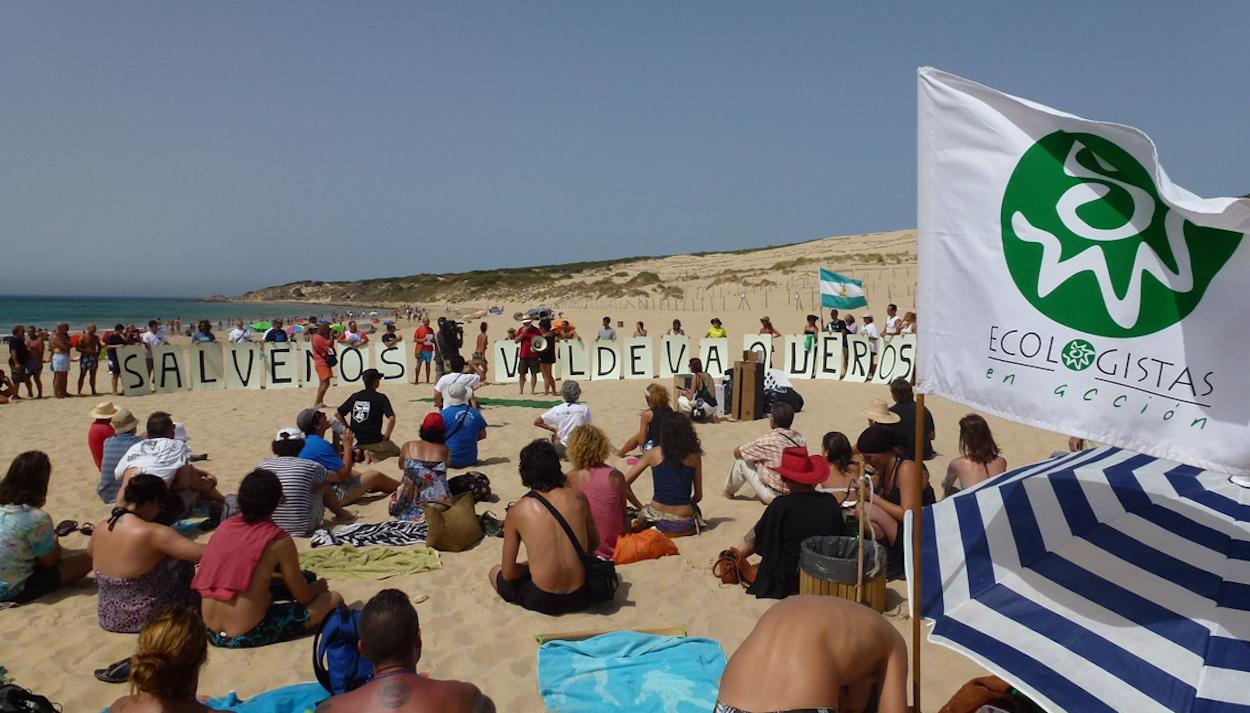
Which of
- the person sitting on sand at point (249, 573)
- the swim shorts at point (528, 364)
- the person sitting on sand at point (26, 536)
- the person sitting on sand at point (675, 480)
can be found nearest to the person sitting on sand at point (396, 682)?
the person sitting on sand at point (249, 573)

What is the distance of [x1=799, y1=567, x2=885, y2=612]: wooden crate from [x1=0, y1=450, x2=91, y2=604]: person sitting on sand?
4881 mm

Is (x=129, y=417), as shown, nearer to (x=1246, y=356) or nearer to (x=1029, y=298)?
(x=1029, y=298)

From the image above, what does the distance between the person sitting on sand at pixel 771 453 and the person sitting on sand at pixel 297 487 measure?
380 cm

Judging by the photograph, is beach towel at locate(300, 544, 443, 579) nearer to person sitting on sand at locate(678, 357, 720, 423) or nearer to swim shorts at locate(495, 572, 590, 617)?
swim shorts at locate(495, 572, 590, 617)

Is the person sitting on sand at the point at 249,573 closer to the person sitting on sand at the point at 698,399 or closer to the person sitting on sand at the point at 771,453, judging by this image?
the person sitting on sand at the point at 771,453

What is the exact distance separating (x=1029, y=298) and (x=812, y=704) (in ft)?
5.24

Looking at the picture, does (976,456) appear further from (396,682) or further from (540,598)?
(396,682)

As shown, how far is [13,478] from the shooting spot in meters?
5.03

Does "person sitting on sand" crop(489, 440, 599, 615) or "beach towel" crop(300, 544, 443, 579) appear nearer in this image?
"person sitting on sand" crop(489, 440, 599, 615)

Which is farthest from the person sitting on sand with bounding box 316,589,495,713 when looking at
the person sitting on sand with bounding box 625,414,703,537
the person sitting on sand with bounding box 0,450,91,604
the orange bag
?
the person sitting on sand with bounding box 625,414,703,537

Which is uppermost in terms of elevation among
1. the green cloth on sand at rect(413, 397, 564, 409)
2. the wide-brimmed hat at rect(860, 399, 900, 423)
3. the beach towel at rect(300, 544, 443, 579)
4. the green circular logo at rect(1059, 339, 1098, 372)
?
the green circular logo at rect(1059, 339, 1098, 372)

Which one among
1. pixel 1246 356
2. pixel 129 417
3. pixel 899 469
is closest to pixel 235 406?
pixel 129 417

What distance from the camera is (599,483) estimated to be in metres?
5.82

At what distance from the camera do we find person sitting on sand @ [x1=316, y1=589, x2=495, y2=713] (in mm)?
2791
